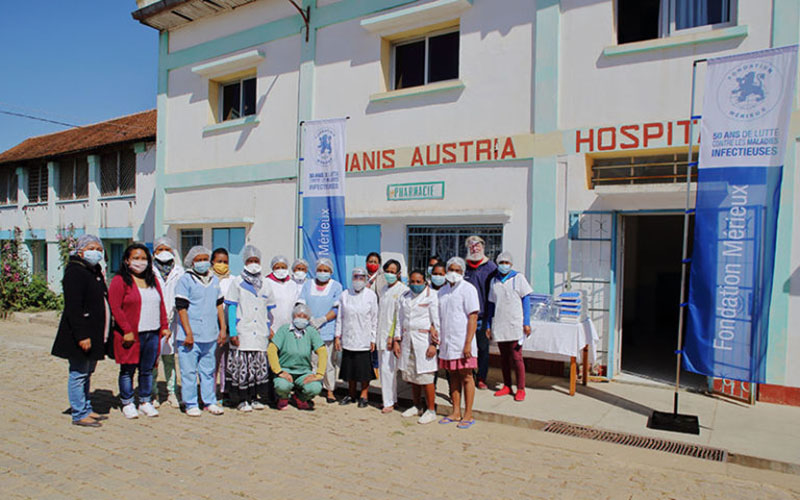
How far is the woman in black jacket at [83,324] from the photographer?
6000 mm

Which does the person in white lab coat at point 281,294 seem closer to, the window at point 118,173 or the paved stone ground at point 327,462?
the paved stone ground at point 327,462

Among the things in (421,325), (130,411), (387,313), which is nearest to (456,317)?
(421,325)

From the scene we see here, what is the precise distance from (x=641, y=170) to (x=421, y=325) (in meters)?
3.98

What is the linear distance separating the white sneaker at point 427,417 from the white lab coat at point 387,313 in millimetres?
930

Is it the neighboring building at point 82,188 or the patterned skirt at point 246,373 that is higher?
the neighboring building at point 82,188

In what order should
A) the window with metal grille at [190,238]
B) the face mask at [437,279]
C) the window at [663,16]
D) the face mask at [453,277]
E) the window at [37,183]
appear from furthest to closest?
the window at [37,183] → the window with metal grille at [190,238] → the window at [663,16] → the face mask at [437,279] → the face mask at [453,277]

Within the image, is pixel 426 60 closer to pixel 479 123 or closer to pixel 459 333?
pixel 479 123

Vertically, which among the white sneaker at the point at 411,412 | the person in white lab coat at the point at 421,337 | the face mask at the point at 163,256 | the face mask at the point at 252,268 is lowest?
the white sneaker at the point at 411,412

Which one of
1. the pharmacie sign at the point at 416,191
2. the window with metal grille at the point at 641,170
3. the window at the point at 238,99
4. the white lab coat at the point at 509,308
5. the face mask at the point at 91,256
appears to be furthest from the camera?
the window at the point at 238,99

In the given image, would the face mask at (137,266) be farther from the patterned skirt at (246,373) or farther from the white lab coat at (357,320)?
the white lab coat at (357,320)

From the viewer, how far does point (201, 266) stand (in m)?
6.64

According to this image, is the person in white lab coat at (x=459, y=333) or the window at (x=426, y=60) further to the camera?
the window at (x=426, y=60)

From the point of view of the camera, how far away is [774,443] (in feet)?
18.5

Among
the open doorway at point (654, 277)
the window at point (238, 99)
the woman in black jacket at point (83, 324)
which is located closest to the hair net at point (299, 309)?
the woman in black jacket at point (83, 324)
